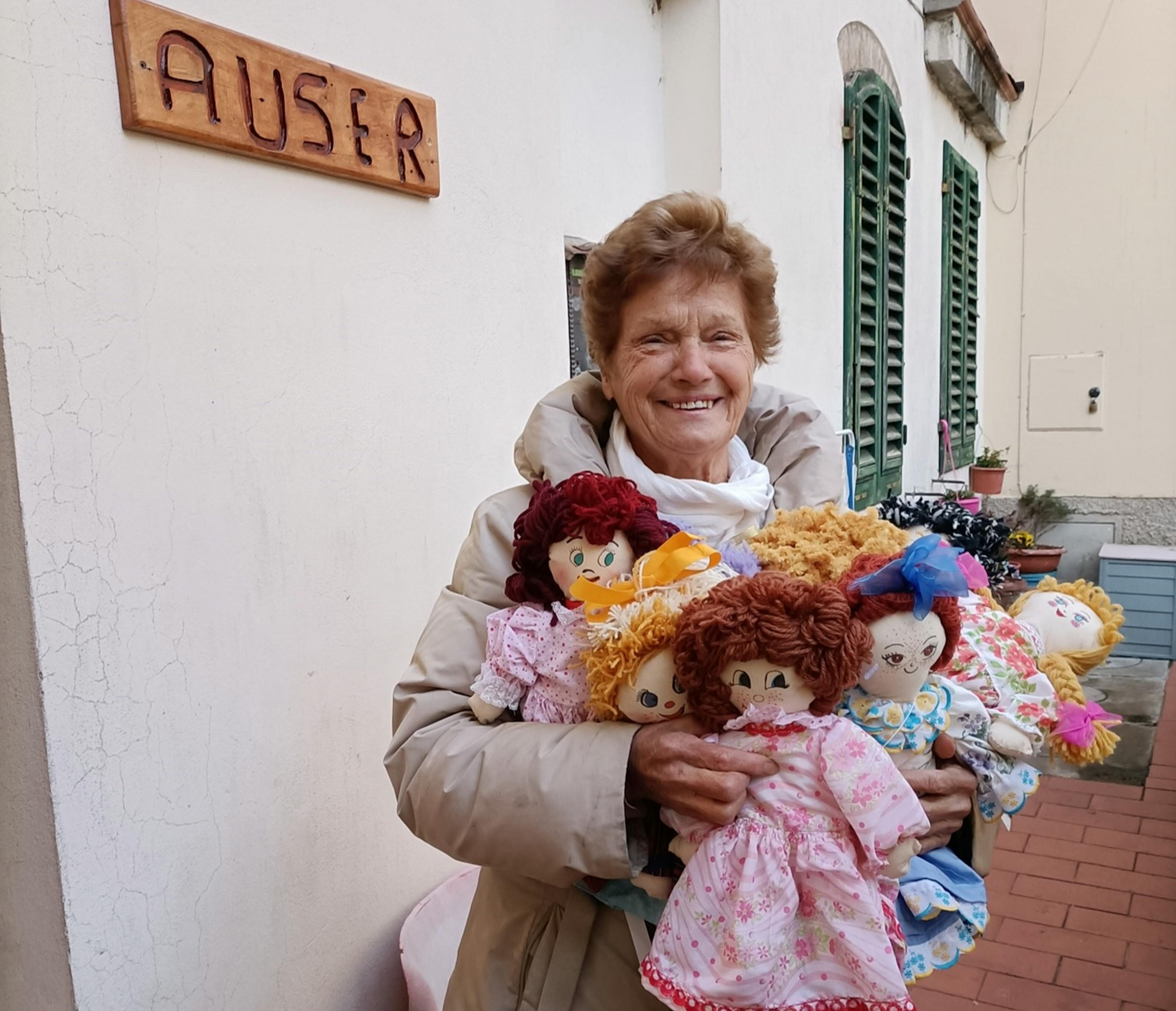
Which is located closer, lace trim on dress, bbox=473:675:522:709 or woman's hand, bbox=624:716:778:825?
woman's hand, bbox=624:716:778:825

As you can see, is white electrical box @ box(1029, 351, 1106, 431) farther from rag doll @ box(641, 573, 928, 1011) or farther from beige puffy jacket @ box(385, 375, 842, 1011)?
rag doll @ box(641, 573, 928, 1011)

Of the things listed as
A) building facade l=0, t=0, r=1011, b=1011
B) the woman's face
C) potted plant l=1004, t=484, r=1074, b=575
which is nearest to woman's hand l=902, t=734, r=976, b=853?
the woman's face

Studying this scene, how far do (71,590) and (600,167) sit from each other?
6.85 ft

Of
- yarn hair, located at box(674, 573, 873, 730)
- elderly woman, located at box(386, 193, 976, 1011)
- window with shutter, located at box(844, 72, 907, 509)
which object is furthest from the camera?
window with shutter, located at box(844, 72, 907, 509)

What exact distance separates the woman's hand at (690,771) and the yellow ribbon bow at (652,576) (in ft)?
0.53

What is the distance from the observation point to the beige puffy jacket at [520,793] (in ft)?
3.42

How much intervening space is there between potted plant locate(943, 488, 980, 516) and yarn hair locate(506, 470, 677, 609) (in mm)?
3704

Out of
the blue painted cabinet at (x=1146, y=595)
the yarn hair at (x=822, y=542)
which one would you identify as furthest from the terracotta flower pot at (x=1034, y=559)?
the yarn hair at (x=822, y=542)

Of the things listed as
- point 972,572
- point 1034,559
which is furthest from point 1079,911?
point 1034,559

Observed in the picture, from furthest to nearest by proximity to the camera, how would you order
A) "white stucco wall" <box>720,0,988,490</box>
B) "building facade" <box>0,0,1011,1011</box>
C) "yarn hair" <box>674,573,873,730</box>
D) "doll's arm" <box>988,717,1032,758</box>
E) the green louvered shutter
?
1. the green louvered shutter
2. "white stucco wall" <box>720,0,988,490</box>
3. "building facade" <box>0,0,1011,1011</box>
4. "doll's arm" <box>988,717,1032,758</box>
5. "yarn hair" <box>674,573,873,730</box>

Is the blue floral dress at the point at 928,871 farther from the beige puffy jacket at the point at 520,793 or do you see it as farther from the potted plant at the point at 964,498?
the potted plant at the point at 964,498

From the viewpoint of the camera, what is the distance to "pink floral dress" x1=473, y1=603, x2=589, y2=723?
43.1 inches

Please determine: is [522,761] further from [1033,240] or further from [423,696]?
[1033,240]

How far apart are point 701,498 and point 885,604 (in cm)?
39
